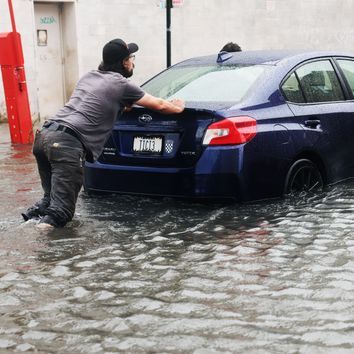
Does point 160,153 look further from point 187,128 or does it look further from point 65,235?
point 65,235

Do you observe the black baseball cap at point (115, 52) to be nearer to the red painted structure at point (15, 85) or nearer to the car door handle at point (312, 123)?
the car door handle at point (312, 123)

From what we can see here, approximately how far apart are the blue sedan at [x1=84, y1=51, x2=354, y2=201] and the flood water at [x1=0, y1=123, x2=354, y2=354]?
0.83 feet

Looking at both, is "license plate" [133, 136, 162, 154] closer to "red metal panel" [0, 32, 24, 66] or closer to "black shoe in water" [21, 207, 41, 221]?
"black shoe in water" [21, 207, 41, 221]

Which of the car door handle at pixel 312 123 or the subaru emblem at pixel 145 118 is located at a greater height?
the subaru emblem at pixel 145 118

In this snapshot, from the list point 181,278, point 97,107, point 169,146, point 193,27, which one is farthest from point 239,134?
point 193,27

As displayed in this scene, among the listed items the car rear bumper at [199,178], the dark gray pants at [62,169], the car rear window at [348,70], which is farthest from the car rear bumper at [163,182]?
the car rear window at [348,70]

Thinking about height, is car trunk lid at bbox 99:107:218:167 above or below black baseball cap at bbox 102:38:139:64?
below

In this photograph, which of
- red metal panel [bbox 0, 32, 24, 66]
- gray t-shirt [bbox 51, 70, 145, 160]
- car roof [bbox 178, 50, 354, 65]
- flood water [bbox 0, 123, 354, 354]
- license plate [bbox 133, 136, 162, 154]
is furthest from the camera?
red metal panel [bbox 0, 32, 24, 66]

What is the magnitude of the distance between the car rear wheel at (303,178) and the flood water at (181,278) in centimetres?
17

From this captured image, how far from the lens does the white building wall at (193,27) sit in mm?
15234

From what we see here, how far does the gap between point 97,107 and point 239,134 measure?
118 cm

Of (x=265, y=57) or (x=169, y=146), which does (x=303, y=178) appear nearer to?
(x=265, y=57)

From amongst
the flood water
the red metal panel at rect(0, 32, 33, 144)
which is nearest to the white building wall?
the red metal panel at rect(0, 32, 33, 144)

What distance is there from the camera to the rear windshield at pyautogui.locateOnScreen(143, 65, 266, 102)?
644 centimetres
